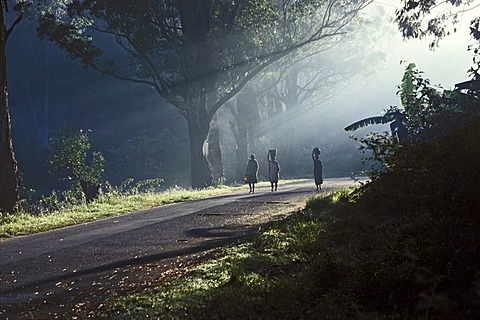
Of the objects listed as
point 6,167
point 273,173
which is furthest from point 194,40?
point 6,167

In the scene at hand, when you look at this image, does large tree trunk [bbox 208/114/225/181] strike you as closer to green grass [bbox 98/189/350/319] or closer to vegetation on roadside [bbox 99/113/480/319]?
vegetation on roadside [bbox 99/113/480/319]

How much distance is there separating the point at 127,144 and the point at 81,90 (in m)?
8.22

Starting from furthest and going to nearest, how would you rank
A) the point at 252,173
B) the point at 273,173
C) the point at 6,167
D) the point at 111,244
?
1. the point at 252,173
2. the point at 273,173
3. the point at 6,167
4. the point at 111,244

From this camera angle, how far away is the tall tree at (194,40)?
84.9 ft

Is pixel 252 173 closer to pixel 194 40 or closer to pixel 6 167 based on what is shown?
pixel 194 40

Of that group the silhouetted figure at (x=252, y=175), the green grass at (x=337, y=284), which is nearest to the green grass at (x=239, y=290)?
the green grass at (x=337, y=284)

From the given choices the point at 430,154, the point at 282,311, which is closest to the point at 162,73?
the point at 430,154

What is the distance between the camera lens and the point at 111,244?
9594mm

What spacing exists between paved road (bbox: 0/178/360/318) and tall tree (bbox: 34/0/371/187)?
13618mm

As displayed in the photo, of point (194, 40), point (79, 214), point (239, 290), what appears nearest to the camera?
point (239, 290)

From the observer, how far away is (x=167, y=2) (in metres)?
26.7

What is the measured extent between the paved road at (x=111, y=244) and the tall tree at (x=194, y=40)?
13618 mm

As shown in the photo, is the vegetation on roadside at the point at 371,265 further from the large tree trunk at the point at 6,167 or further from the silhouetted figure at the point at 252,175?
the silhouetted figure at the point at 252,175

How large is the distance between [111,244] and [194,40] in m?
18.9
